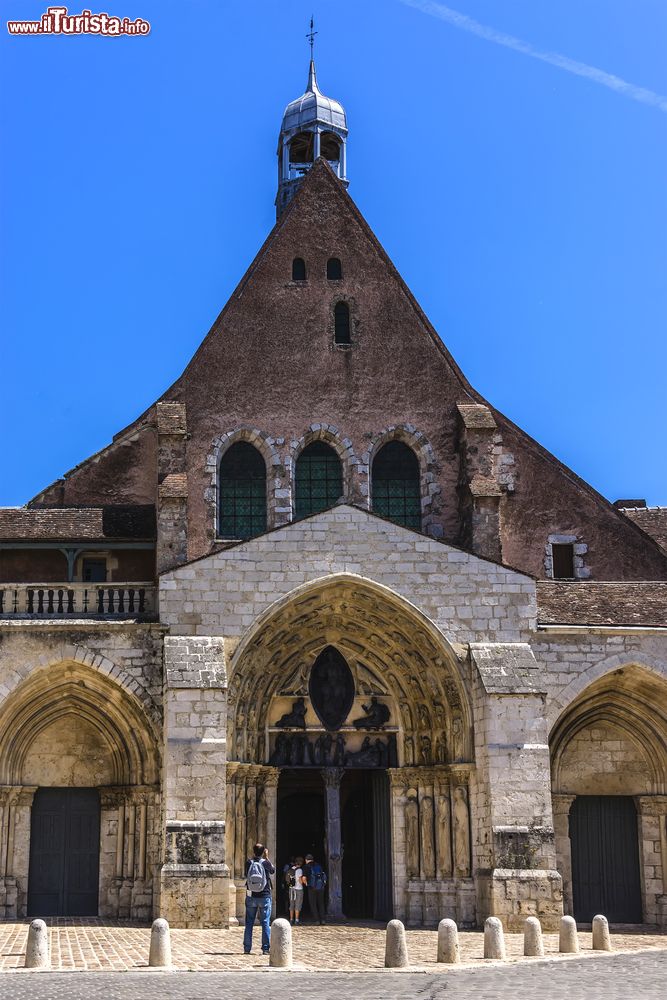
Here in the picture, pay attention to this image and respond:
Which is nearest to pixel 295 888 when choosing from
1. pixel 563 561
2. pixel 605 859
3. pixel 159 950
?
pixel 605 859

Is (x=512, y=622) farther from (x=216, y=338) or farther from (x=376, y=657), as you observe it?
(x=216, y=338)

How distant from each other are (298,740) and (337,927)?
3081 millimetres

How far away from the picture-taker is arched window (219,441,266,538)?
23141mm

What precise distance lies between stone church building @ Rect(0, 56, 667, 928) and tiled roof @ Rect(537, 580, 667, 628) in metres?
0.06

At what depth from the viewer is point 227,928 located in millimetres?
17922

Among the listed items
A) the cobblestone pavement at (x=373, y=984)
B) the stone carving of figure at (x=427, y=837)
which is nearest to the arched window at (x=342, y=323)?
the stone carving of figure at (x=427, y=837)

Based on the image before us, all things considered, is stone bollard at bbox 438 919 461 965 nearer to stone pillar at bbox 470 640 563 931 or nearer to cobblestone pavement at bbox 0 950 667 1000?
cobblestone pavement at bbox 0 950 667 1000

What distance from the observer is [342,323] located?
24500mm

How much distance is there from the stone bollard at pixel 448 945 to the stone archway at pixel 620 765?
7106 mm

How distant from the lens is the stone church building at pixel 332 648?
19.3 meters

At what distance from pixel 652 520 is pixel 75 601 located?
11415 mm

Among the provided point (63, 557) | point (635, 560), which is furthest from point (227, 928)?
point (635, 560)

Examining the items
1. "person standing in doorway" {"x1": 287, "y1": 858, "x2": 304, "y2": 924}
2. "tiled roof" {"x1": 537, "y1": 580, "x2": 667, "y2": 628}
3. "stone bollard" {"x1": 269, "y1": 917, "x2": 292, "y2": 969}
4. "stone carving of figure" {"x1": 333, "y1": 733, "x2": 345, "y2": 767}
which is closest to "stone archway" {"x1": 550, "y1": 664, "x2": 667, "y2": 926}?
"tiled roof" {"x1": 537, "y1": 580, "x2": 667, "y2": 628}

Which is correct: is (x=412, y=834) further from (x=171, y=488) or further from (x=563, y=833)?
(x=171, y=488)
